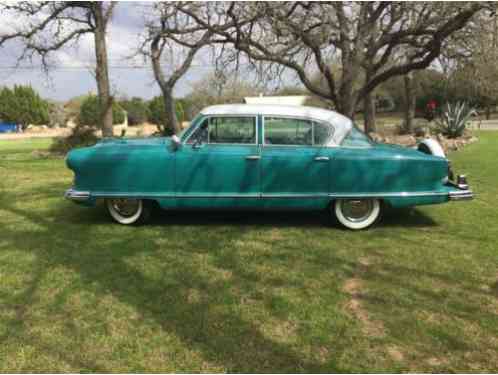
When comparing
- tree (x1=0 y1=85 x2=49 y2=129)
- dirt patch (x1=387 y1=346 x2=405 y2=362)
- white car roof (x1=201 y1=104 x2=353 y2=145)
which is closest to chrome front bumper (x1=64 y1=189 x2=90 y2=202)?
white car roof (x1=201 y1=104 x2=353 y2=145)

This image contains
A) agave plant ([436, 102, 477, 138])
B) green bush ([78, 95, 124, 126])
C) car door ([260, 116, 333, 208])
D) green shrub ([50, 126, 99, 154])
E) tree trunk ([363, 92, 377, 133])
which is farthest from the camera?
tree trunk ([363, 92, 377, 133])

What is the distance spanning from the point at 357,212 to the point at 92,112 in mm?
27614

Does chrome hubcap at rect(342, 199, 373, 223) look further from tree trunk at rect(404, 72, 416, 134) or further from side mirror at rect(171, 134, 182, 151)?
tree trunk at rect(404, 72, 416, 134)

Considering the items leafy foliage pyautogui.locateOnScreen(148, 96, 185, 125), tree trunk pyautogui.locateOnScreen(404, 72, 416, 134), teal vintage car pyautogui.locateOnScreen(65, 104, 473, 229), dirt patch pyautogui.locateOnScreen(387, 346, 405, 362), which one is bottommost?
dirt patch pyautogui.locateOnScreen(387, 346, 405, 362)

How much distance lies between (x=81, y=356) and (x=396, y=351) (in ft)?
6.69

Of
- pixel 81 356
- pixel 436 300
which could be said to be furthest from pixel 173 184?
pixel 436 300

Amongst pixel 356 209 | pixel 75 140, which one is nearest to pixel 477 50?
pixel 356 209

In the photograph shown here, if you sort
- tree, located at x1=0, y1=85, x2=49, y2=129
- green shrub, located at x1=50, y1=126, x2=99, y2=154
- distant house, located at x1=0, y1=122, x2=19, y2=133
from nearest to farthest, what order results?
green shrub, located at x1=50, y1=126, x2=99, y2=154 < distant house, located at x1=0, y1=122, x2=19, y2=133 < tree, located at x1=0, y1=85, x2=49, y2=129

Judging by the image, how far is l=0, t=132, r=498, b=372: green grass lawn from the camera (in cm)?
268

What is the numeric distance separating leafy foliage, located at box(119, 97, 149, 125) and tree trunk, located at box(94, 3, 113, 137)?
35.6 meters

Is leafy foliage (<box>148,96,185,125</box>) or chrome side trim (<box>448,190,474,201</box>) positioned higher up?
leafy foliage (<box>148,96,185,125</box>)

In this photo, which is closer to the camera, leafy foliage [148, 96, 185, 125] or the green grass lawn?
the green grass lawn

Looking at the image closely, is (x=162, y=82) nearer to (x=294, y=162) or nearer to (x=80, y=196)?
(x=80, y=196)

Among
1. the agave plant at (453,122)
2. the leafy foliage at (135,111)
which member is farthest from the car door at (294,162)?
the leafy foliage at (135,111)
